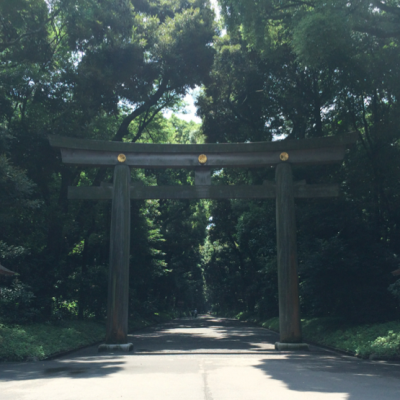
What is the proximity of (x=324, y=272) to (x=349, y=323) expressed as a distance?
2.08 meters

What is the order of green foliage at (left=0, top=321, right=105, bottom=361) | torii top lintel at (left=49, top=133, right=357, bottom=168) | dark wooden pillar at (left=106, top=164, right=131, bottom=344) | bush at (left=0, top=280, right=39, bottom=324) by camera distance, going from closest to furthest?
green foliage at (left=0, top=321, right=105, bottom=361) < dark wooden pillar at (left=106, top=164, right=131, bottom=344) < torii top lintel at (left=49, top=133, right=357, bottom=168) < bush at (left=0, top=280, right=39, bottom=324)

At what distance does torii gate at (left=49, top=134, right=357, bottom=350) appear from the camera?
14141 millimetres

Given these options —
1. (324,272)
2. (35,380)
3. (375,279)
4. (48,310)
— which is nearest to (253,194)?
(324,272)

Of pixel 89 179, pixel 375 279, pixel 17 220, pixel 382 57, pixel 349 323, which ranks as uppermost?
pixel 382 57

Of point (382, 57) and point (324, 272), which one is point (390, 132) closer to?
point (382, 57)

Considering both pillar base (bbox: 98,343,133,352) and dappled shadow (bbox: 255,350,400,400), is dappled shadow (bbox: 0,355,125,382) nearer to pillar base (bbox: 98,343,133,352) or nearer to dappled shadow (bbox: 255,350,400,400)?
pillar base (bbox: 98,343,133,352)

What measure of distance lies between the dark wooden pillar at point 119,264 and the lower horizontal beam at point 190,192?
40 centimetres

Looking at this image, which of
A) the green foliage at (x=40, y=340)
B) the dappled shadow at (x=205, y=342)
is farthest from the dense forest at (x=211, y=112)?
the dappled shadow at (x=205, y=342)

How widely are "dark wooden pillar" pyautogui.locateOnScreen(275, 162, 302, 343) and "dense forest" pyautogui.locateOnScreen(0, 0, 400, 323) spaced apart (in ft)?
10.4

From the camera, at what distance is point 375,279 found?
56.5 feet

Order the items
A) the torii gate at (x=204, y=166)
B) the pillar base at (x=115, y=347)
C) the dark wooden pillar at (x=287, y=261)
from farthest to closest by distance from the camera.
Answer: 1. the torii gate at (x=204, y=166)
2. the dark wooden pillar at (x=287, y=261)
3. the pillar base at (x=115, y=347)

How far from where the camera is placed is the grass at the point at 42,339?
11.7 metres

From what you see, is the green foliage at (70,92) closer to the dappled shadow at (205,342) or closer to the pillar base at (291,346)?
the dappled shadow at (205,342)

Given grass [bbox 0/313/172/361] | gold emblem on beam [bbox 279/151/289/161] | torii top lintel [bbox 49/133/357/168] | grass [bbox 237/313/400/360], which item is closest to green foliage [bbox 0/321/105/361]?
grass [bbox 0/313/172/361]
